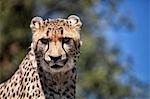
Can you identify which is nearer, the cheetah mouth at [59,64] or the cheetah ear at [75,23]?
the cheetah mouth at [59,64]

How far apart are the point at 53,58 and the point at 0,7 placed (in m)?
11.7

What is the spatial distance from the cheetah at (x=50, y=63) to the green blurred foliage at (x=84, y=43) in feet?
48.7

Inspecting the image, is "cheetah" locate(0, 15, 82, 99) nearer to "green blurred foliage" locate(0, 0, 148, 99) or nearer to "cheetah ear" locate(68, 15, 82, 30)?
"cheetah ear" locate(68, 15, 82, 30)

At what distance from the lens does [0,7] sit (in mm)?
19609

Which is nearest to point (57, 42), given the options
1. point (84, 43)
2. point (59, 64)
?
point (59, 64)

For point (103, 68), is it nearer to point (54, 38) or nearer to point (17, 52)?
point (17, 52)

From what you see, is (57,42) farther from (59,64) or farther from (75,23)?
(75,23)

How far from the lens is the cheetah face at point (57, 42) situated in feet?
26.9

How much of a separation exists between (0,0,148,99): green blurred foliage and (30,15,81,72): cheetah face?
15.5 meters

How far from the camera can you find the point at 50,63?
27.0ft

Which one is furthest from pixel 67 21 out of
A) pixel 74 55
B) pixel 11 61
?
pixel 11 61

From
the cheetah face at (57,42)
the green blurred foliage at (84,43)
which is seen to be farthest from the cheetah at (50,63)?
the green blurred foliage at (84,43)

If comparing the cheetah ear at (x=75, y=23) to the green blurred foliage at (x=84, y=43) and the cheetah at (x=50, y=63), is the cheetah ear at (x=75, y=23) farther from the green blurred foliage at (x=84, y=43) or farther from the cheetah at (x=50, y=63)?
the green blurred foliage at (x=84, y=43)

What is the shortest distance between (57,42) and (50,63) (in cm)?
24
